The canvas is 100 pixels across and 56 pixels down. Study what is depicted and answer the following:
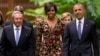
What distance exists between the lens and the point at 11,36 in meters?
8.06

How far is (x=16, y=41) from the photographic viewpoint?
8094mm

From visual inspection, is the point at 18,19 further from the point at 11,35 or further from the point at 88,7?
the point at 88,7

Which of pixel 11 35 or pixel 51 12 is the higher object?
pixel 51 12

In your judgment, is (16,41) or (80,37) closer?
(80,37)

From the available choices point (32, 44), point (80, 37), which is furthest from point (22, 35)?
point (80, 37)

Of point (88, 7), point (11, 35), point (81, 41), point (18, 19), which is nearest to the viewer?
point (81, 41)

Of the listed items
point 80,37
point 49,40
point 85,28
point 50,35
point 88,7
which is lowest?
point 49,40

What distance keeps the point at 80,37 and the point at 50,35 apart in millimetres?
1045

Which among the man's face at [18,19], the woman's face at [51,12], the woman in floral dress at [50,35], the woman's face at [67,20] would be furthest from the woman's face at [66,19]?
the man's face at [18,19]

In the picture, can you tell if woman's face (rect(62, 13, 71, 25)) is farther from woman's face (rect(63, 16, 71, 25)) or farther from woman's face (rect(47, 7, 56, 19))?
woman's face (rect(47, 7, 56, 19))

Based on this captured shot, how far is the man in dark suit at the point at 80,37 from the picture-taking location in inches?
299

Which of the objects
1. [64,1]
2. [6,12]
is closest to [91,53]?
[64,1]

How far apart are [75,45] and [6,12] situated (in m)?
6.43

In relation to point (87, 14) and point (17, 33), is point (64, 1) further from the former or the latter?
point (17, 33)
